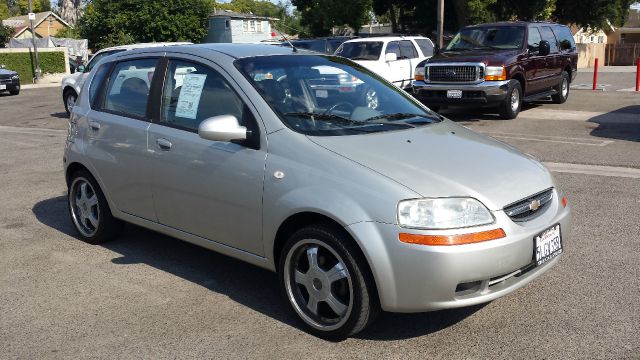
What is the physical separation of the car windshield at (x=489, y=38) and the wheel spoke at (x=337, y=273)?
1126cm

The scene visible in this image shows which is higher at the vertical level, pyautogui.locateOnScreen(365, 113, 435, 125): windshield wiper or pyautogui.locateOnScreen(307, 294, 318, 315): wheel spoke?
pyautogui.locateOnScreen(365, 113, 435, 125): windshield wiper

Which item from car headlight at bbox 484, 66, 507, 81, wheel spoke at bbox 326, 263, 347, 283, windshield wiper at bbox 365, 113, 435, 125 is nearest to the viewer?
wheel spoke at bbox 326, 263, 347, 283

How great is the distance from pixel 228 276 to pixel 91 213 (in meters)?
1.61

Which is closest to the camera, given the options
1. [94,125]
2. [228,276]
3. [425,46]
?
[228,276]

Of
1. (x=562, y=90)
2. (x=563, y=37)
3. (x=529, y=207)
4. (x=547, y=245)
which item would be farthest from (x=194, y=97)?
(x=562, y=90)

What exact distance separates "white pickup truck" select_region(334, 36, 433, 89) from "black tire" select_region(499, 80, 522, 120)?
2972mm

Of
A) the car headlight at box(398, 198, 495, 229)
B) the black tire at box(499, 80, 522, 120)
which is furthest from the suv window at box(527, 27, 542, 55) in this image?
the car headlight at box(398, 198, 495, 229)

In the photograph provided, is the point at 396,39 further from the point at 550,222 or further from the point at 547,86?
the point at 550,222

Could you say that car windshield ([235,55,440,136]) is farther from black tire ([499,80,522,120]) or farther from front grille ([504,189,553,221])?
black tire ([499,80,522,120])

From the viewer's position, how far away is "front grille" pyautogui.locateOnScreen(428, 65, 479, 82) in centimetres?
1298

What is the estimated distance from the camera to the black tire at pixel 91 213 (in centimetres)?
553

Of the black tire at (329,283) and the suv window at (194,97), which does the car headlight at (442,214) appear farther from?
the suv window at (194,97)

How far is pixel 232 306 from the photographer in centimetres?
434

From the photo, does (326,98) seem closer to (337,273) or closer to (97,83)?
(337,273)
